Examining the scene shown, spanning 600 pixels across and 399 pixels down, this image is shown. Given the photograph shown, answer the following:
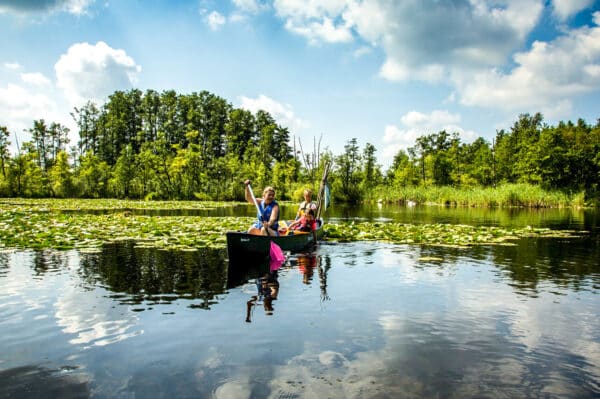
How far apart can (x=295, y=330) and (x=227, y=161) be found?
179ft

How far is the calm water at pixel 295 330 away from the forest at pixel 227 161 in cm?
3180

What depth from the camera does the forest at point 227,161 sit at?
152 ft

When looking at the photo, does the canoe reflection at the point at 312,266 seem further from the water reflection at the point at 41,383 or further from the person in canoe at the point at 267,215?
the water reflection at the point at 41,383

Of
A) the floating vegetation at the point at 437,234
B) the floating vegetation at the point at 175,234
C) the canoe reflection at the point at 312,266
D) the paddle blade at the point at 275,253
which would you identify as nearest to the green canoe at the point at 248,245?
the paddle blade at the point at 275,253

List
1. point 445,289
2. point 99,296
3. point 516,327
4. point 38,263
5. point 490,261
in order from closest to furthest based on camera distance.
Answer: point 516,327, point 99,296, point 445,289, point 38,263, point 490,261

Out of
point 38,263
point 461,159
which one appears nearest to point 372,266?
point 38,263

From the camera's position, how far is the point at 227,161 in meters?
58.7

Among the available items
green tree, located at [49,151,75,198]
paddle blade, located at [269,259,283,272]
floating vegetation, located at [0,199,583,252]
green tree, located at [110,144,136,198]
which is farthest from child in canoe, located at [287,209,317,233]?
green tree, located at [110,144,136,198]

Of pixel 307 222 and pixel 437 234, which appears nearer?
pixel 307 222

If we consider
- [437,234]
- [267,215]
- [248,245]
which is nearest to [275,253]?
[248,245]

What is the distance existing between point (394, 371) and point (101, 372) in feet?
9.98

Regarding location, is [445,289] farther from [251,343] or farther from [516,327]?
[251,343]

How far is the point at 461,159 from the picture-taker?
6188 centimetres

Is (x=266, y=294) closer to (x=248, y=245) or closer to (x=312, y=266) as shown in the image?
(x=248, y=245)
